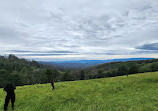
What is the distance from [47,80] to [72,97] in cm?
7603

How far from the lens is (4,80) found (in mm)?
81438

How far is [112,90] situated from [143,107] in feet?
24.5

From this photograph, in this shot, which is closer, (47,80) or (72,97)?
(72,97)

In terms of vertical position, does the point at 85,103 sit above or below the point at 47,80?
above

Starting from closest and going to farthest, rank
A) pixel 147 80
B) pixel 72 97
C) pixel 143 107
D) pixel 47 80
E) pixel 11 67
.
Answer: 1. pixel 143 107
2. pixel 72 97
3. pixel 147 80
4. pixel 47 80
5. pixel 11 67

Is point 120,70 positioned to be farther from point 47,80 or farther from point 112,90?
point 112,90

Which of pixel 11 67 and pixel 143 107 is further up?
pixel 143 107

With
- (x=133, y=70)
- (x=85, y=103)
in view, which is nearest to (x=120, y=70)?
(x=133, y=70)

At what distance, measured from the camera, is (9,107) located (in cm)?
1299

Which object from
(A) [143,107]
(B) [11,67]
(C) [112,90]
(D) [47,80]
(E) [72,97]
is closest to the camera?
(A) [143,107]

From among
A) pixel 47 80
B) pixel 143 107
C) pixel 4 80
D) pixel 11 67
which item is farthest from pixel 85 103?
pixel 11 67

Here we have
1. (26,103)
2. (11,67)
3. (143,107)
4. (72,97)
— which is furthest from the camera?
(11,67)

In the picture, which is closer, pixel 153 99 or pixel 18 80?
pixel 153 99

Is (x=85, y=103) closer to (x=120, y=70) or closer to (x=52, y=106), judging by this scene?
(x=52, y=106)
